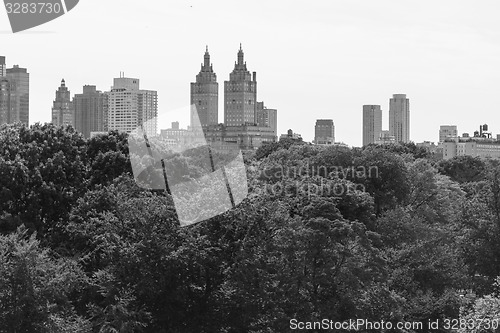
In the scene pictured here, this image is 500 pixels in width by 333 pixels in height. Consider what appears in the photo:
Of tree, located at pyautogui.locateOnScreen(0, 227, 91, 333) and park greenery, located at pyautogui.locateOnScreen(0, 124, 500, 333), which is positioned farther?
park greenery, located at pyautogui.locateOnScreen(0, 124, 500, 333)

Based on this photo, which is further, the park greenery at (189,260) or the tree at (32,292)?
the park greenery at (189,260)

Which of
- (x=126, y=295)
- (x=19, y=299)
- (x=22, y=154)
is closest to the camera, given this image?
(x=19, y=299)

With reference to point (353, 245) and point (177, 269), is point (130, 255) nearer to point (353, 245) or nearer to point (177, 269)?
point (177, 269)

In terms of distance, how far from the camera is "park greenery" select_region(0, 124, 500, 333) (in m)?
34.3

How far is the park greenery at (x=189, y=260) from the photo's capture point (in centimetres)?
3428

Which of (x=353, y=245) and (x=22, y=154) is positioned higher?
(x=22, y=154)

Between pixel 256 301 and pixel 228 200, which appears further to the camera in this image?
pixel 228 200

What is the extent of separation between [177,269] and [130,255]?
5.20 ft

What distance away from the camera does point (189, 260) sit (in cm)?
3534

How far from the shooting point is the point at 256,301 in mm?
35406

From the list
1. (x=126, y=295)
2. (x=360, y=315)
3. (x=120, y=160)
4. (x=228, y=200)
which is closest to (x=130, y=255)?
(x=126, y=295)

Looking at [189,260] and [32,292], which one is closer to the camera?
[32,292]

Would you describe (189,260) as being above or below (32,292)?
above

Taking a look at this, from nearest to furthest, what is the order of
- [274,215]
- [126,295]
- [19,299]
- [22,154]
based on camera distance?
[19,299] < [126,295] < [274,215] < [22,154]
